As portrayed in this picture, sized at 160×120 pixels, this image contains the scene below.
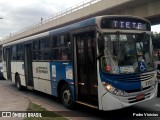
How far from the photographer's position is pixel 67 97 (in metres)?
10.2

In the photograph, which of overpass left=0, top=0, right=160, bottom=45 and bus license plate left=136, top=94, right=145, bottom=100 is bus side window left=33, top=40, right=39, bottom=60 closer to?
bus license plate left=136, top=94, right=145, bottom=100

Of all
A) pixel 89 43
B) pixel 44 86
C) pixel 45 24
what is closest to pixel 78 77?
pixel 89 43

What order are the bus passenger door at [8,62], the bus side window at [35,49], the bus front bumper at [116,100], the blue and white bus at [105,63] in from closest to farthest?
the bus front bumper at [116,100] < the blue and white bus at [105,63] < the bus side window at [35,49] < the bus passenger door at [8,62]

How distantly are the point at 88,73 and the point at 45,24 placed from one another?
33.7 meters

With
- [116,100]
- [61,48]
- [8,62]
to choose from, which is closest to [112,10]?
[8,62]

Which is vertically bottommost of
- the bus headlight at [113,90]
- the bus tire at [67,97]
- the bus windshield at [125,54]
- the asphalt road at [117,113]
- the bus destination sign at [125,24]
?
the asphalt road at [117,113]

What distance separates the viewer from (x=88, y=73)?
8.71 meters

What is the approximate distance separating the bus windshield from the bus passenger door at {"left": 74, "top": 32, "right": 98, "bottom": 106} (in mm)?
514

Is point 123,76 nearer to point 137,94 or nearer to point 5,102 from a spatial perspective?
point 137,94

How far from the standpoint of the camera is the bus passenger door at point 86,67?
27.5ft

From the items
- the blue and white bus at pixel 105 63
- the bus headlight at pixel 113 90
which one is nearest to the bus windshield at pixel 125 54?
the blue and white bus at pixel 105 63

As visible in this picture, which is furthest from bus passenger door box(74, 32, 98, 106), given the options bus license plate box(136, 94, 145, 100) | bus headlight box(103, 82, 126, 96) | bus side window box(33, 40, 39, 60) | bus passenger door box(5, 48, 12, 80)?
bus passenger door box(5, 48, 12, 80)

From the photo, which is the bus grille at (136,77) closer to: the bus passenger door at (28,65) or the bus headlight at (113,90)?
the bus headlight at (113,90)

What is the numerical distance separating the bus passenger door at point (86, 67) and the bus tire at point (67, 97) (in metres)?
0.74
